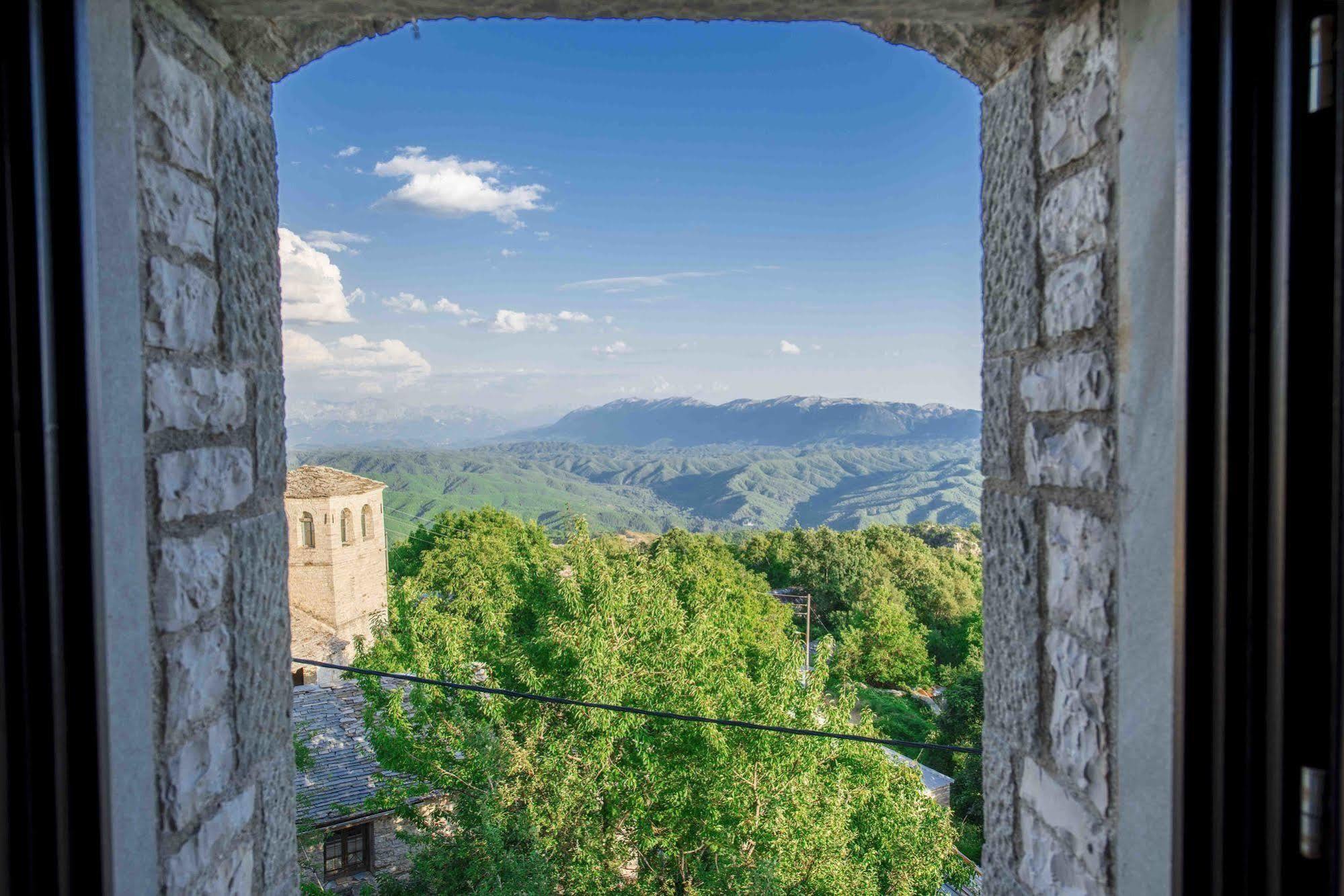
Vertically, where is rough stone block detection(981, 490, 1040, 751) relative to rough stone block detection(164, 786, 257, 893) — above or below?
above

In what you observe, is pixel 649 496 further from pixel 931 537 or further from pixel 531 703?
pixel 531 703

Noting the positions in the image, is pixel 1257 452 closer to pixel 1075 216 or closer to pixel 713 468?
pixel 1075 216

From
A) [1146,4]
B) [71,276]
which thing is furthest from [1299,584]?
[71,276]

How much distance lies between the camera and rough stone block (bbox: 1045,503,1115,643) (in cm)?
94

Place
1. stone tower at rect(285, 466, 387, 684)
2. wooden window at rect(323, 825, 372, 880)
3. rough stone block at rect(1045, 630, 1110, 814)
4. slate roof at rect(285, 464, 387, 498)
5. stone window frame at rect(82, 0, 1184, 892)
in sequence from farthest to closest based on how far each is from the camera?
1. slate roof at rect(285, 464, 387, 498)
2. stone tower at rect(285, 466, 387, 684)
3. wooden window at rect(323, 825, 372, 880)
4. rough stone block at rect(1045, 630, 1110, 814)
5. stone window frame at rect(82, 0, 1184, 892)

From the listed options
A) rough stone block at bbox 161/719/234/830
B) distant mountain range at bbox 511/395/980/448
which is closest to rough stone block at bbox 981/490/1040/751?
rough stone block at bbox 161/719/234/830

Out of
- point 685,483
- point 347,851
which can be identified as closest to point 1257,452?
point 347,851

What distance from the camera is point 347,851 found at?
8.88m

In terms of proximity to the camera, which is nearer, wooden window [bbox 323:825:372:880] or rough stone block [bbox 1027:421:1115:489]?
rough stone block [bbox 1027:421:1115:489]

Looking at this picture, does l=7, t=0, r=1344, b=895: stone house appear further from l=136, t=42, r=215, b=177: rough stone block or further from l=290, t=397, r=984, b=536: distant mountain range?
l=290, t=397, r=984, b=536: distant mountain range

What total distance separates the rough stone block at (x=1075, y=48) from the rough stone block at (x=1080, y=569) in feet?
1.96

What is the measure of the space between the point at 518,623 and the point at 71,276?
10.7 meters

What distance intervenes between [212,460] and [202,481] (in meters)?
0.04

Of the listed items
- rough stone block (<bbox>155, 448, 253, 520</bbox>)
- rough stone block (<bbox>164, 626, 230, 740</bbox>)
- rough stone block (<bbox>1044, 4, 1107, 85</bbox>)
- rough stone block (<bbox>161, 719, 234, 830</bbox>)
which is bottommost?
rough stone block (<bbox>161, 719, 234, 830</bbox>)
